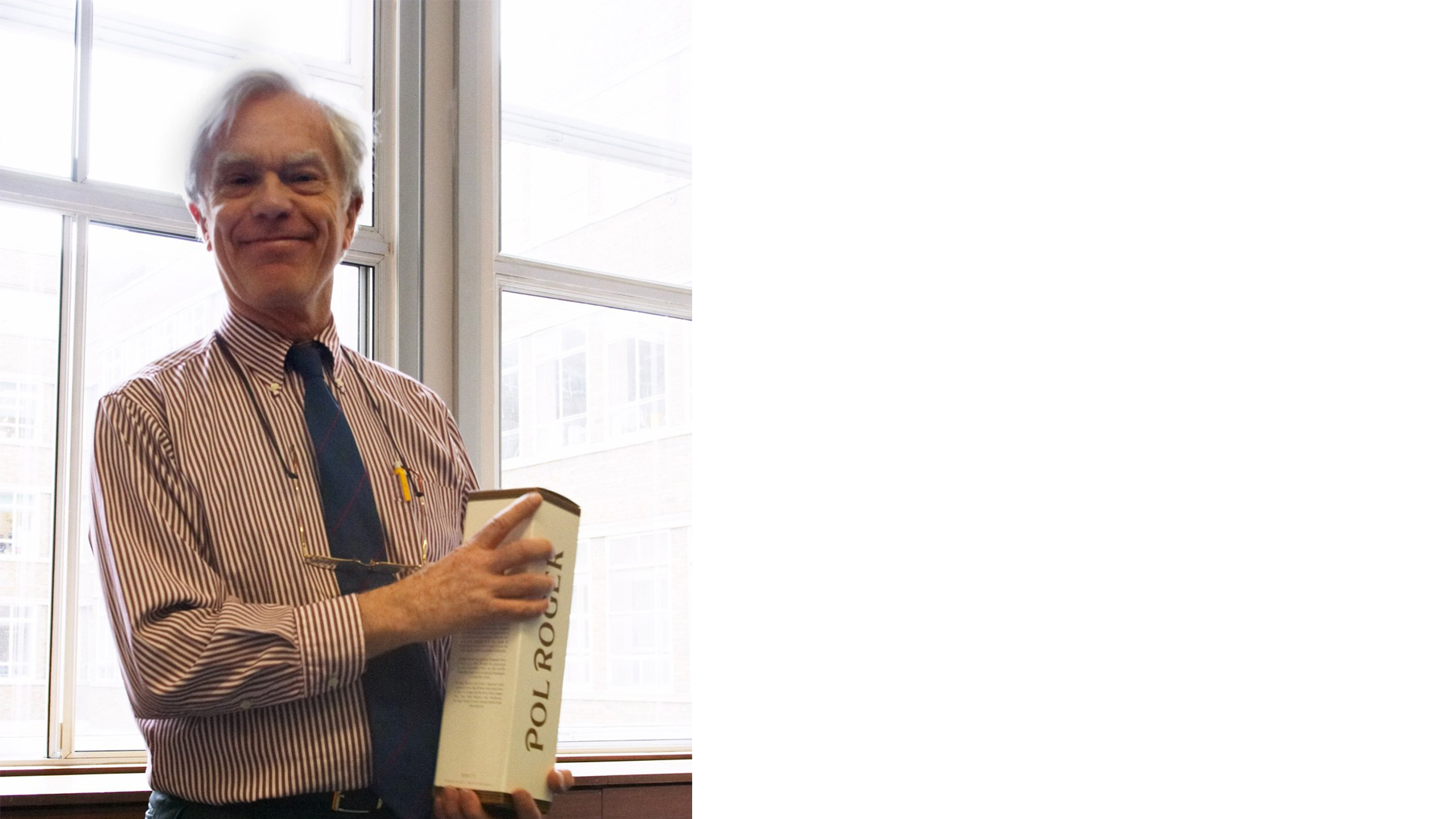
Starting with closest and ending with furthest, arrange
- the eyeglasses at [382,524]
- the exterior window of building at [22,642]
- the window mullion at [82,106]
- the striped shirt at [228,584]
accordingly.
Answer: the striped shirt at [228,584] < the eyeglasses at [382,524] < the exterior window of building at [22,642] < the window mullion at [82,106]

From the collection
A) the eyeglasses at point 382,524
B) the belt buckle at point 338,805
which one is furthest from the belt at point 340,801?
the eyeglasses at point 382,524

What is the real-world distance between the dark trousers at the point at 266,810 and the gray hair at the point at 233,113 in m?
0.66

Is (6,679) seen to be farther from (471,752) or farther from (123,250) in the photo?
(471,752)

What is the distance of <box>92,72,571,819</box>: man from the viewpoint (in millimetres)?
1096

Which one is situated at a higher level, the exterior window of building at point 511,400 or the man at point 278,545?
the exterior window of building at point 511,400

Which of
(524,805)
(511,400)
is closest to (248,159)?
(524,805)

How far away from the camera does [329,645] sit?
109 cm

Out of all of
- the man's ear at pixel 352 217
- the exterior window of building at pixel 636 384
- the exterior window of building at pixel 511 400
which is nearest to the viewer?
the man's ear at pixel 352 217

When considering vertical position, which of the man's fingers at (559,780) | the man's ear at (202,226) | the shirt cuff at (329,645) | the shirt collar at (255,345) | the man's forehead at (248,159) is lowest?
the man's fingers at (559,780)

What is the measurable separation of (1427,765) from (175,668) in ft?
3.63

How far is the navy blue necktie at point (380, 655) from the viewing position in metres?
1.14

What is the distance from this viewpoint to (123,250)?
2535 millimetres

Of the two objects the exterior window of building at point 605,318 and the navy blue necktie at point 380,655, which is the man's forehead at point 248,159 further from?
the exterior window of building at point 605,318

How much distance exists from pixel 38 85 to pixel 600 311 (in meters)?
1.42
